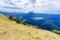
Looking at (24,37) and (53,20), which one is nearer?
(24,37)

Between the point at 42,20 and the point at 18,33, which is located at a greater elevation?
the point at 42,20

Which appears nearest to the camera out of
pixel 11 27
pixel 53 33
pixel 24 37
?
pixel 24 37

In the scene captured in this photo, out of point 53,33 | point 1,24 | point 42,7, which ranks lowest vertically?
point 53,33

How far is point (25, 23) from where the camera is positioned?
4.84 meters

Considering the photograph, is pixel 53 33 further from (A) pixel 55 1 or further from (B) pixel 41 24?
(A) pixel 55 1

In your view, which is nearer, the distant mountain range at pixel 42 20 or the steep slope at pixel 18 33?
the steep slope at pixel 18 33

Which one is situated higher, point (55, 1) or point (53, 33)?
point (55, 1)

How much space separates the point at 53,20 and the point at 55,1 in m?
0.49

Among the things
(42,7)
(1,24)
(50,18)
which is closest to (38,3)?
(42,7)

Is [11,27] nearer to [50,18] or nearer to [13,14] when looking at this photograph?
[13,14]

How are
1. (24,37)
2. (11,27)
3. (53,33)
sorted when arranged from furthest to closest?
(53,33) → (11,27) → (24,37)

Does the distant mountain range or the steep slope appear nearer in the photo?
the steep slope

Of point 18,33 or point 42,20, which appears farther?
point 42,20

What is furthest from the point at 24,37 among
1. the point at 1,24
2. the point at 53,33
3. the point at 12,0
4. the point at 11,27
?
the point at 12,0
